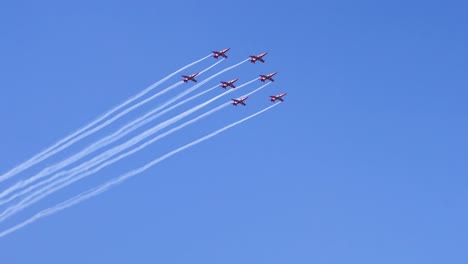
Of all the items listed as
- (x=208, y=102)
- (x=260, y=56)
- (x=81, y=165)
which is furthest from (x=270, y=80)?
(x=81, y=165)

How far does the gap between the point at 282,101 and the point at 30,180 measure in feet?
138

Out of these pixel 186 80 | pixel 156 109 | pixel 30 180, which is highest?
pixel 186 80

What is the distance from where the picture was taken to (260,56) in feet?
438

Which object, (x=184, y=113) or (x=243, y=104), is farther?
(x=243, y=104)

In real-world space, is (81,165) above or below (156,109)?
below

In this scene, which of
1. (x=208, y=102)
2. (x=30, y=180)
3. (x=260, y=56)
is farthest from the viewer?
(x=260, y=56)

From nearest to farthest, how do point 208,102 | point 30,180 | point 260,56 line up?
point 30,180 → point 208,102 → point 260,56

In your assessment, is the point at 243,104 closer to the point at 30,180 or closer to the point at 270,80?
the point at 270,80

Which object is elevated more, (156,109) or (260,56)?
(260,56)

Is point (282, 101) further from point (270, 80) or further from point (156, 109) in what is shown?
point (156, 109)

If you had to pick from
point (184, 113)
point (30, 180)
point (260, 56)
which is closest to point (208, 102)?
point (184, 113)

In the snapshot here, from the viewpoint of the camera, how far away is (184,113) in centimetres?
12200

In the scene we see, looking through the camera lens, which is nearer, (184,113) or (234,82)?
(184,113)

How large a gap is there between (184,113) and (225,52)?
13.7 metres
